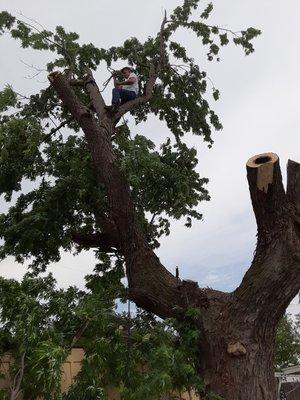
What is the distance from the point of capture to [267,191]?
5129 mm

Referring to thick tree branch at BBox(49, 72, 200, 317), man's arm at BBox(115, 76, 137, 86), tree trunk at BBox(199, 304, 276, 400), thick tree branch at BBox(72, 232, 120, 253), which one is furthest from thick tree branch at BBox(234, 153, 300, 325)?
man's arm at BBox(115, 76, 137, 86)

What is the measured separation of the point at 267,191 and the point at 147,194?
3644 mm

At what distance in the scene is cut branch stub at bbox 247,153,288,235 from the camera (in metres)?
5.04

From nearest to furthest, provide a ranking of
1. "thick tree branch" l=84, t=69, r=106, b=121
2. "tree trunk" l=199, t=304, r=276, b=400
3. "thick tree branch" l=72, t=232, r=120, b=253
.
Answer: "tree trunk" l=199, t=304, r=276, b=400 < "thick tree branch" l=72, t=232, r=120, b=253 < "thick tree branch" l=84, t=69, r=106, b=121

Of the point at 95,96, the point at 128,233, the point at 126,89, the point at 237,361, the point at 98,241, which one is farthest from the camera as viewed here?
the point at 126,89

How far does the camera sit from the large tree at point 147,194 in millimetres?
5086

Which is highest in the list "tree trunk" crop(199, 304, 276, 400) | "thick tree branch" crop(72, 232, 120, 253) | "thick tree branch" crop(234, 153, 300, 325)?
"thick tree branch" crop(72, 232, 120, 253)

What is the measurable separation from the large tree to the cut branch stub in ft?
0.04

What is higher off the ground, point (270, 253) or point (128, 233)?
point (128, 233)

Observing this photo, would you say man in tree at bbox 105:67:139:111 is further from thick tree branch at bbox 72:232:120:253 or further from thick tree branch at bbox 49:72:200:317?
thick tree branch at bbox 72:232:120:253

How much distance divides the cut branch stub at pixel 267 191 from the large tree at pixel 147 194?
1 cm

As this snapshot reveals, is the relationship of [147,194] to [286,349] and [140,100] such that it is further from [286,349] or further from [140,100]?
[286,349]

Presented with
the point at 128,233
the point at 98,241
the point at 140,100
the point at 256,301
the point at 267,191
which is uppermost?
the point at 140,100

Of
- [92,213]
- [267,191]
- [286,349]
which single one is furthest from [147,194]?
[286,349]
